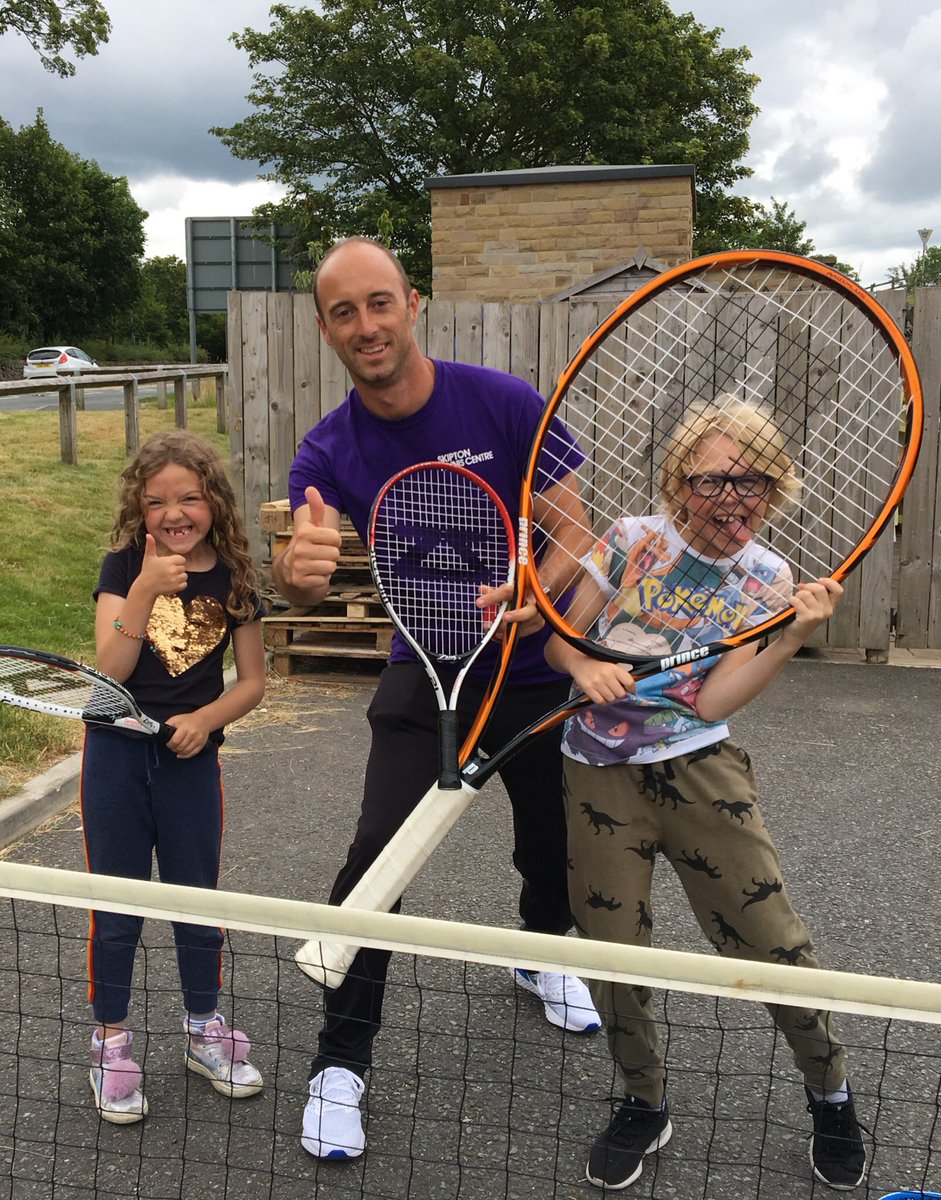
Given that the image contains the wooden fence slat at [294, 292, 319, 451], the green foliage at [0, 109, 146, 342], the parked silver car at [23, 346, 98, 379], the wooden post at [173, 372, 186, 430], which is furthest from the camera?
the green foliage at [0, 109, 146, 342]

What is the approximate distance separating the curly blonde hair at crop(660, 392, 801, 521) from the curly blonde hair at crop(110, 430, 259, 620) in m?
1.11

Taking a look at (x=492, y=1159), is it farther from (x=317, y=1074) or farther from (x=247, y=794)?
(x=247, y=794)

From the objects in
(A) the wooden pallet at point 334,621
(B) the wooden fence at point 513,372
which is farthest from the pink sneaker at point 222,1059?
(B) the wooden fence at point 513,372

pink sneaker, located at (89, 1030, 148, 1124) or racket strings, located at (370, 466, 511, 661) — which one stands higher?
racket strings, located at (370, 466, 511, 661)

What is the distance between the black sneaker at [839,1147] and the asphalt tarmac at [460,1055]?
2.1 inches

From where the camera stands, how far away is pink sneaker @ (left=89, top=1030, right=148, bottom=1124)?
2.52m

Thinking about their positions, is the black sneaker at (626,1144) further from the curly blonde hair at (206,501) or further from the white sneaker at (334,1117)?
the curly blonde hair at (206,501)

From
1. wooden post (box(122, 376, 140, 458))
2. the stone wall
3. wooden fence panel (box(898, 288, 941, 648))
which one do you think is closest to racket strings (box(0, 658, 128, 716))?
wooden fence panel (box(898, 288, 941, 648))

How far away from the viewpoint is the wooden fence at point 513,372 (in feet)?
22.6

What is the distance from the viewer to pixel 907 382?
2.08m

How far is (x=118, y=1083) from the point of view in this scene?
2.53m

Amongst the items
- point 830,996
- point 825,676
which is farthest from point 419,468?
point 825,676

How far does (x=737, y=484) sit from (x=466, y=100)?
28899 mm

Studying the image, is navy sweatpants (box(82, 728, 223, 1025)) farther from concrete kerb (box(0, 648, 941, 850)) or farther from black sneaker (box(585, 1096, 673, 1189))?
concrete kerb (box(0, 648, 941, 850))
